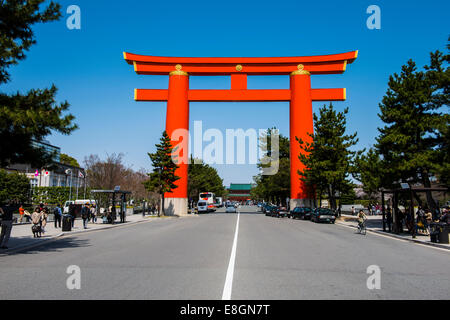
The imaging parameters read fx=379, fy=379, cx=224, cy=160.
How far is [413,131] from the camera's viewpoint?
1022 inches

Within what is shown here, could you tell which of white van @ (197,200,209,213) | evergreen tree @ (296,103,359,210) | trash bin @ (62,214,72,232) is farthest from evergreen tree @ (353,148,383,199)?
white van @ (197,200,209,213)

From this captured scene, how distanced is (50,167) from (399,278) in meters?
11.8

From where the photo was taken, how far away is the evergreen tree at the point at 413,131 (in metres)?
24.9

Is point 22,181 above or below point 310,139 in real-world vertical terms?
below

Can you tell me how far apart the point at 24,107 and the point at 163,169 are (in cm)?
3417

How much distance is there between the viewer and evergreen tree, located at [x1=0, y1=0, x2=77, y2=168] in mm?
11883

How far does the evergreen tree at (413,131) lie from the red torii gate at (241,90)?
1665 cm

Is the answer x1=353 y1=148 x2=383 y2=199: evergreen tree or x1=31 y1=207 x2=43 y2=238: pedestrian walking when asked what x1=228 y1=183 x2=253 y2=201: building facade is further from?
x1=31 y1=207 x2=43 y2=238: pedestrian walking

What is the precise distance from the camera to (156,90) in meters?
46.5

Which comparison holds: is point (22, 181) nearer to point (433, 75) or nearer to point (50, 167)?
point (50, 167)

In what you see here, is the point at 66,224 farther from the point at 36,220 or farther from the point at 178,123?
the point at 178,123

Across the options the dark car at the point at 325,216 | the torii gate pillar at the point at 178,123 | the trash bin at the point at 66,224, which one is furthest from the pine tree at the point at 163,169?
the trash bin at the point at 66,224

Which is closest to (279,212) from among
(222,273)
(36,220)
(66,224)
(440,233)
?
(66,224)
